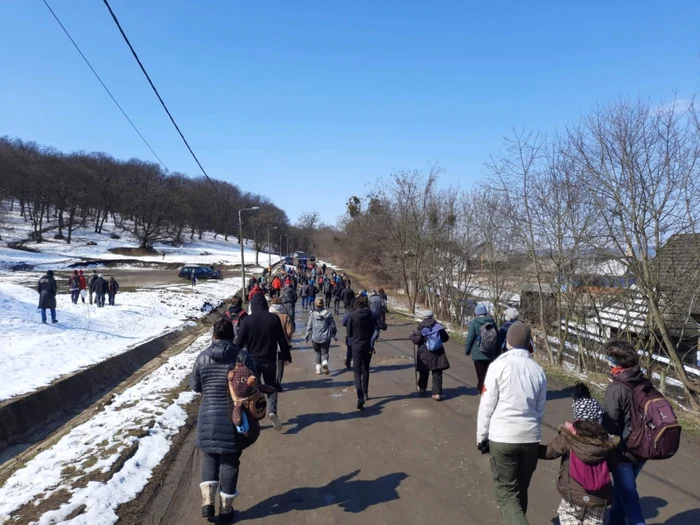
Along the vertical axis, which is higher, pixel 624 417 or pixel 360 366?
pixel 624 417

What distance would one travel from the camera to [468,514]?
4.23 m

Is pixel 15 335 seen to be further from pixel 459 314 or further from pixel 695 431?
pixel 459 314

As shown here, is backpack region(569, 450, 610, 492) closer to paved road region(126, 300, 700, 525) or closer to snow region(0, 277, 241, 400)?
paved road region(126, 300, 700, 525)

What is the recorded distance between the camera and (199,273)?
143ft

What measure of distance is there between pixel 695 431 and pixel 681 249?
4.19 meters

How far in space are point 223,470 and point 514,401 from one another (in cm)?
251

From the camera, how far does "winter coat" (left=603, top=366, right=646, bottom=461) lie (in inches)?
137

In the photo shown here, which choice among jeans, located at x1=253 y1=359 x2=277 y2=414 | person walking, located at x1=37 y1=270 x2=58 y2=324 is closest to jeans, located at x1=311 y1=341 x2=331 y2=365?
jeans, located at x1=253 y1=359 x2=277 y2=414

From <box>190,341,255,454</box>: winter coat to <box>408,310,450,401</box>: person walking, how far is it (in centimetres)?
399

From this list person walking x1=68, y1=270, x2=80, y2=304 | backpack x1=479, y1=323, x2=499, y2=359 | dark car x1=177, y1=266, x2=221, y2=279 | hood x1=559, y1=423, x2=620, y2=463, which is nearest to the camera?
hood x1=559, y1=423, x2=620, y2=463

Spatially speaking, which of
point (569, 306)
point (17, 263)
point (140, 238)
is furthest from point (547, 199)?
point (140, 238)

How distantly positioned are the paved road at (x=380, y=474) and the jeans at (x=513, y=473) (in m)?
0.76

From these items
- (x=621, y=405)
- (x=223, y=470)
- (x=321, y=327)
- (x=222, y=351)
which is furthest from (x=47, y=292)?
(x=621, y=405)

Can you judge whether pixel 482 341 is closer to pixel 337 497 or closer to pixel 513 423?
pixel 337 497
